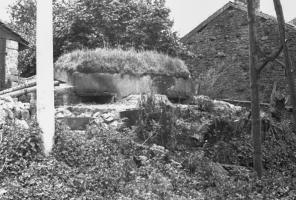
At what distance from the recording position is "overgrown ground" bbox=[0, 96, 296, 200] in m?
5.35

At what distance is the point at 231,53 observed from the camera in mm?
18062

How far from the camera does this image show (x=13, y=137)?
6109 millimetres

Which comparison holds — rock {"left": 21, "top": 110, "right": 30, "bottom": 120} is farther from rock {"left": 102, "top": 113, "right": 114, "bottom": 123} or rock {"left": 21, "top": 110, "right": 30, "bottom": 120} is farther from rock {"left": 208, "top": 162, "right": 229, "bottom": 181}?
rock {"left": 208, "top": 162, "right": 229, "bottom": 181}

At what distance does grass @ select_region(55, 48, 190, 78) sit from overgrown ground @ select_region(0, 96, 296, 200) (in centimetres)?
147

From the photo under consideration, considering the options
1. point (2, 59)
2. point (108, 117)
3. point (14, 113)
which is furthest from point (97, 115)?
point (2, 59)

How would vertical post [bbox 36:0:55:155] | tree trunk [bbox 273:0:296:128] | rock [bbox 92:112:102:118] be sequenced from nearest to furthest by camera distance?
1. tree trunk [bbox 273:0:296:128]
2. vertical post [bbox 36:0:55:155]
3. rock [bbox 92:112:102:118]

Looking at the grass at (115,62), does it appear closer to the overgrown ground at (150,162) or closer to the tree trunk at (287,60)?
the overgrown ground at (150,162)

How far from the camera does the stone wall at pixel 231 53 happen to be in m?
17.0

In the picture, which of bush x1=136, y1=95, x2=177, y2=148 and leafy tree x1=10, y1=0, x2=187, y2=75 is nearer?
bush x1=136, y1=95, x2=177, y2=148

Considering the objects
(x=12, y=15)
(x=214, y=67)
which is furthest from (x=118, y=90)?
(x=12, y=15)

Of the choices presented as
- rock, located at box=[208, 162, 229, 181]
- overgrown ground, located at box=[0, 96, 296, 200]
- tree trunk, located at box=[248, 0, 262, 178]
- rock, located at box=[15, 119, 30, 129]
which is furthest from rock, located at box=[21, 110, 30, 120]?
tree trunk, located at box=[248, 0, 262, 178]

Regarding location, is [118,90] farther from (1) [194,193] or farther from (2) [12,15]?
(2) [12,15]

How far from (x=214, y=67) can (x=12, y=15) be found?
19.6 m

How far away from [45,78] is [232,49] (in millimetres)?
12790
